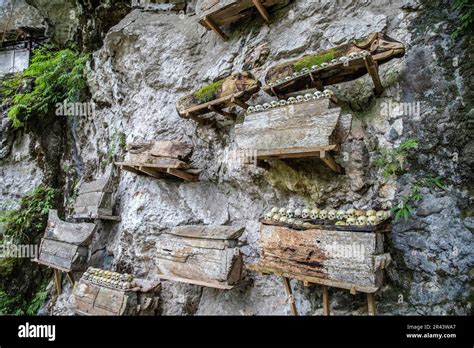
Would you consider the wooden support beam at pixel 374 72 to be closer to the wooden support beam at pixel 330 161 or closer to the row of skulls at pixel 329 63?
the row of skulls at pixel 329 63

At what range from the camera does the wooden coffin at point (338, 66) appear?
12.7 feet

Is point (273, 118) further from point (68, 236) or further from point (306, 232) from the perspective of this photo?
point (68, 236)

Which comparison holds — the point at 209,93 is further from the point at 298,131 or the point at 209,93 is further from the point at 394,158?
the point at 394,158

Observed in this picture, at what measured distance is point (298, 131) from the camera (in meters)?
4.04

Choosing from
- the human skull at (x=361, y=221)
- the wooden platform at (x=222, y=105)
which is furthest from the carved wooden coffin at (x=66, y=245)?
the human skull at (x=361, y=221)

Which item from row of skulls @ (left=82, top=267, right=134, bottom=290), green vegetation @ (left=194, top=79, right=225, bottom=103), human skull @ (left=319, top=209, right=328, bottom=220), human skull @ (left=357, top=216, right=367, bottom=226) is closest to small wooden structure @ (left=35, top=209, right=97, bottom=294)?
row of skulls @ (left=82, top=267, right=134, bottom=290)

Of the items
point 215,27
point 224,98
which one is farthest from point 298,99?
point 215,27

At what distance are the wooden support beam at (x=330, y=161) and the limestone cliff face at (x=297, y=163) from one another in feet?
0.57

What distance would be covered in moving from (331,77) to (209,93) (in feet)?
6.59

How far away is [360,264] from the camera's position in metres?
3.44

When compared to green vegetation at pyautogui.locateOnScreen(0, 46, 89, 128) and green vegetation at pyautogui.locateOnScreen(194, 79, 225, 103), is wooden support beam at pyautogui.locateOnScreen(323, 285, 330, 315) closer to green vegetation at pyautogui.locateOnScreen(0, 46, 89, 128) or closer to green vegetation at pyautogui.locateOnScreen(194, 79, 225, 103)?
green vegetation at pyautogui.locateOnScreen(194, 79, 225, 103)

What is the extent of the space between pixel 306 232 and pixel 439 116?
7.30ft

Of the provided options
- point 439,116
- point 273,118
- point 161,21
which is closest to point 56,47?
point 161,21
